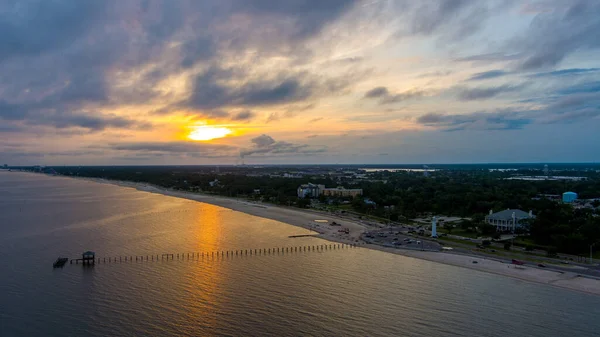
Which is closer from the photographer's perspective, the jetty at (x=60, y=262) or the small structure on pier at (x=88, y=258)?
the jetty at (x=60, y=262)

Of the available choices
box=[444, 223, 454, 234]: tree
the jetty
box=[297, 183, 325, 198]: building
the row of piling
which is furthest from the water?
box=[297, 183, 325, 198]: building

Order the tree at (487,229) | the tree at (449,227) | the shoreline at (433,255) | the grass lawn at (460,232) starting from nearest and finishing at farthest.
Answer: the shoreline at (433,255), the tree at (487,229), the grass lawn at (460,232), the tree at (449,227)

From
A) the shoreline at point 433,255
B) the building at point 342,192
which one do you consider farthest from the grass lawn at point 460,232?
the building at point 342,192

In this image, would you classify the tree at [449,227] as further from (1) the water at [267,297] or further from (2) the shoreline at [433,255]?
(1) the water at [267,297]

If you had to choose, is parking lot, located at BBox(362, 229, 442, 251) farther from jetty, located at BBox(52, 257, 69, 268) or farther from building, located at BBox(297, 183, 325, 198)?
building, located at BBox(297, 183, 325, 198)

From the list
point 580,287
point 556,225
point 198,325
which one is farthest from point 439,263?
point 198,325

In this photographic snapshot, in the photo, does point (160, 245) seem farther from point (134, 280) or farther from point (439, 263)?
point (439, 263)
